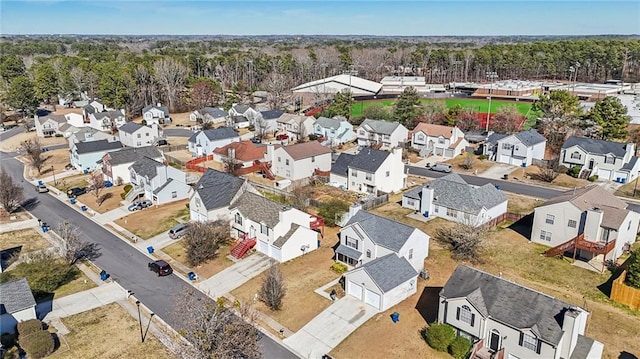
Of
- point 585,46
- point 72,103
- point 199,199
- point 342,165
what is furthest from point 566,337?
point 585,46

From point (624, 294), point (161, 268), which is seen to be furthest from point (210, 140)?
point (624, 294)

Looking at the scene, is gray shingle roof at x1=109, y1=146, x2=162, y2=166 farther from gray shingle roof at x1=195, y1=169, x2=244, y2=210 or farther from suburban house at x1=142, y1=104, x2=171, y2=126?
suburban house at x1=142, y1=104, x2=171, y2=126

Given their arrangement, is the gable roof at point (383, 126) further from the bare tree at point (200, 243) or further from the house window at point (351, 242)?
the bare tree at point (200, 243)

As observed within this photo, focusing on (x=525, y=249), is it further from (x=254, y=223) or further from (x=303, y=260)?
(x=254, y=223)

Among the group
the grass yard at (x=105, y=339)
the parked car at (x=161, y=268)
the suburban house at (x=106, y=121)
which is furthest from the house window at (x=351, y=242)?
the suburban house at (x=106, y=121)

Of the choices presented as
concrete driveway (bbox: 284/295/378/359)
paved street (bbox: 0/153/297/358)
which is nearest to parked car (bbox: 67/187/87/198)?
paved street (bbox: 0/153/297/358)

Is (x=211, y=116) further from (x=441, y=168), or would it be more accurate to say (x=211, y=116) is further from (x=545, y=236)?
(x=545, y=236)
